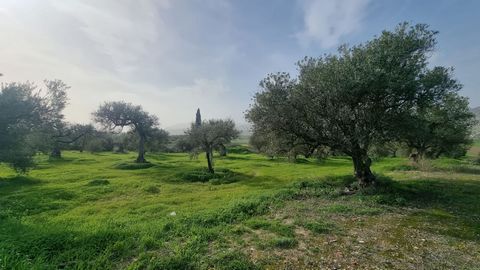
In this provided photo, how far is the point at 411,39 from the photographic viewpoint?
17.4 meters

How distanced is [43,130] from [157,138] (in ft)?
83.9

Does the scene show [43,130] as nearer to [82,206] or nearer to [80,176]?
[80,176]

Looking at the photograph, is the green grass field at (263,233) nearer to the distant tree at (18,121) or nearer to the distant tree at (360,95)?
the distant tree at (360,95)

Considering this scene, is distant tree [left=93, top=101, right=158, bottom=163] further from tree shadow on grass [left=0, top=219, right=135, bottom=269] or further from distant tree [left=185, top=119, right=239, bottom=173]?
tree shadow on grass [left=0, top=219, right=135, bottom=269]

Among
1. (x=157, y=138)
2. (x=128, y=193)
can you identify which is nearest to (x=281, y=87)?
(x=128, y=193)

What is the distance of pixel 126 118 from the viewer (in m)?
52.3

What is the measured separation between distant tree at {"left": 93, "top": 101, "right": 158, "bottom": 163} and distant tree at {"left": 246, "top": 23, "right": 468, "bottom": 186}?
38.1 meters

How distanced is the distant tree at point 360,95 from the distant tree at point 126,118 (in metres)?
38.1

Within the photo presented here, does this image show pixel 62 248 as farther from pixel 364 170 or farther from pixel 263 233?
pixel 364 170

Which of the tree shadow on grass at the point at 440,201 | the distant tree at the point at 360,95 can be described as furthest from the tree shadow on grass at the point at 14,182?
the tree shadow on grass at the point at 440,201

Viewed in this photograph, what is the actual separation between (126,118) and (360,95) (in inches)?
1839

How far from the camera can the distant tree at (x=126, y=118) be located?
51.6 m

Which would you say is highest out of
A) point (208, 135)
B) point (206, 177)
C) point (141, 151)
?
point (208, 135)

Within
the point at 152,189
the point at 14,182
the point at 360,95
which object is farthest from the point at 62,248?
the point at 14,182
